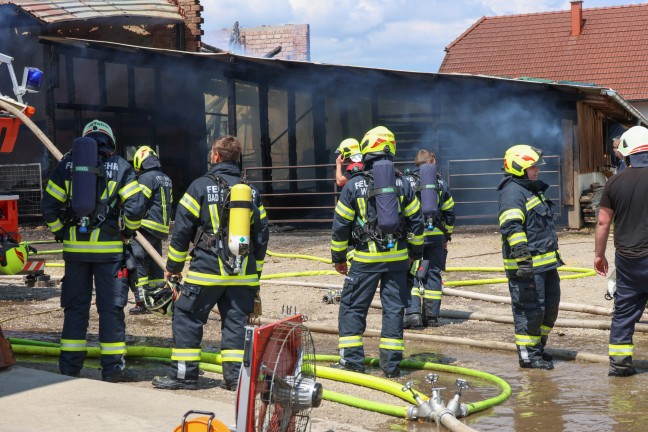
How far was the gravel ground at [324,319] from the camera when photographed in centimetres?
615

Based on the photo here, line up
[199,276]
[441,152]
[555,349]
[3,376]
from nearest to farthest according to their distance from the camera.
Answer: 1. [3,376]
2. [199,276]
3. [555,349]
4. [441,152]

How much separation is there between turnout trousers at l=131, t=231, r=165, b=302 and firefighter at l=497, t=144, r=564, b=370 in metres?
3.82

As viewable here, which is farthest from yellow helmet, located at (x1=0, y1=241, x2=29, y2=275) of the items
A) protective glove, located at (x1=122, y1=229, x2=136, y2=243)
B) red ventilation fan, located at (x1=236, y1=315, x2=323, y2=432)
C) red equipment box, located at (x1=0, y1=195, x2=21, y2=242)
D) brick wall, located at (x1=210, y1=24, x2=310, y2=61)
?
brick wall, located at (x1=210, y1=24, x2=310, y2=61)

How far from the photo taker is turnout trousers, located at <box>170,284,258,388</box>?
20.2 ft

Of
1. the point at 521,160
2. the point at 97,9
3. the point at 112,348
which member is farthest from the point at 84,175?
the point at 97,9

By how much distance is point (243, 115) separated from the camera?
20875 millimetres

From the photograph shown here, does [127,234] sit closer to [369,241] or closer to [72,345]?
[72,345]

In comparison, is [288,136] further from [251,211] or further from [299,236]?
[251,211]

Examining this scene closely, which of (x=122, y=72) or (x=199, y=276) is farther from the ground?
(x=122, y=72)

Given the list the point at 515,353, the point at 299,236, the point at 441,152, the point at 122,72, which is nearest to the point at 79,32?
the point at 122,72

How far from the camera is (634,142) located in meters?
6.74

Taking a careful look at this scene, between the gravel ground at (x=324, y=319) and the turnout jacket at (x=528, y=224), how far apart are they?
3.17 ft

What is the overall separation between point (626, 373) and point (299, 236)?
1162 centimetres

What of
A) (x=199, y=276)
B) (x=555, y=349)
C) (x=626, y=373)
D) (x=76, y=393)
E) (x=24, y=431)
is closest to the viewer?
(x=24, y=431)
